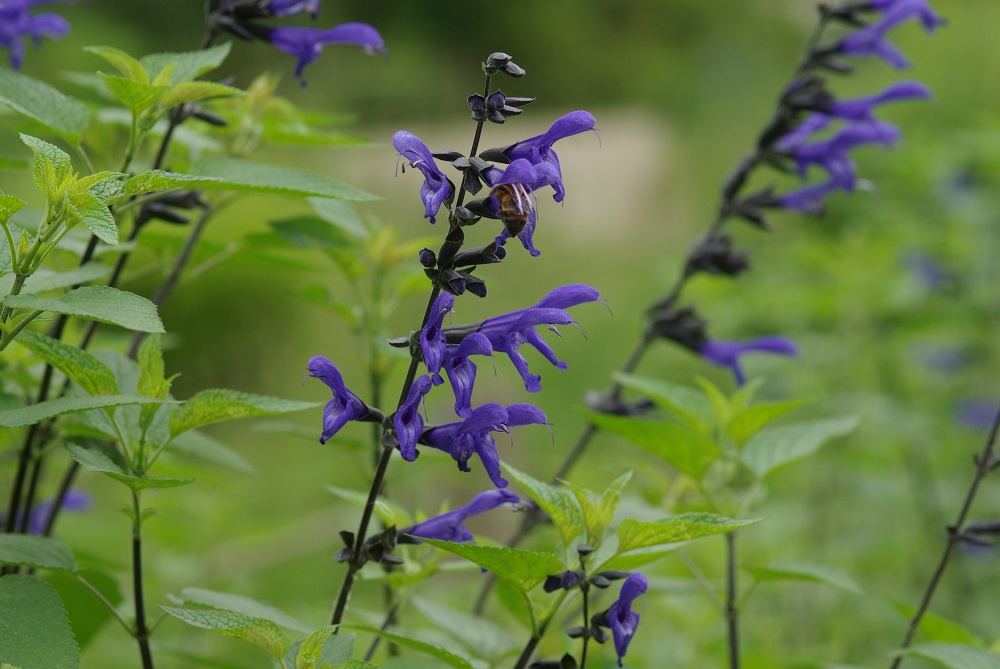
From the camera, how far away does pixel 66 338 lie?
1.27 m

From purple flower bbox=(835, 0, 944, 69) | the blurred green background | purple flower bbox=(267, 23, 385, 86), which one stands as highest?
purple flower bbox=(835, 0, 944, 69)

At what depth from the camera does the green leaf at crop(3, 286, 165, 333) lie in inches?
25.4

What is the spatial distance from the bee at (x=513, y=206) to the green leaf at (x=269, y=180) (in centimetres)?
14

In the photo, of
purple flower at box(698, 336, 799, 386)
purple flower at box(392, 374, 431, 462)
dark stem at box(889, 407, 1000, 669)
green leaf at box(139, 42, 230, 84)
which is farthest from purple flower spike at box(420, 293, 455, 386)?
purple flower at box(698, 336, 799, 386)

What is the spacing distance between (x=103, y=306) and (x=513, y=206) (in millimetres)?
288

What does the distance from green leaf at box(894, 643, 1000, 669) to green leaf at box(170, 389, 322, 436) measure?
1.79 ft

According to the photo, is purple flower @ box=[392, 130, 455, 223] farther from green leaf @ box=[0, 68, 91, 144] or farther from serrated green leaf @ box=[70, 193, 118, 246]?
green leaf @ box=[0, 68, 91, 144]

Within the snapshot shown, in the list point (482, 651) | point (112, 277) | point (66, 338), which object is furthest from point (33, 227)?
point (482, 651)

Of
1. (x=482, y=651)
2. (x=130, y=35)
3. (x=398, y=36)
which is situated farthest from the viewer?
(x=398, y=36)

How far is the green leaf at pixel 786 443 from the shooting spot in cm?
106

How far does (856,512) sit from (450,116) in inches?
264

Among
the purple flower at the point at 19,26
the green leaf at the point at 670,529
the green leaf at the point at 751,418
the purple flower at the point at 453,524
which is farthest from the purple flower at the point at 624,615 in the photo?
the purple flower at the point at 19,26

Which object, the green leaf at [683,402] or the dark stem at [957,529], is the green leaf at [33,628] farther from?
the dark stem at [957,529]

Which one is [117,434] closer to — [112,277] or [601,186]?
[112,277]
